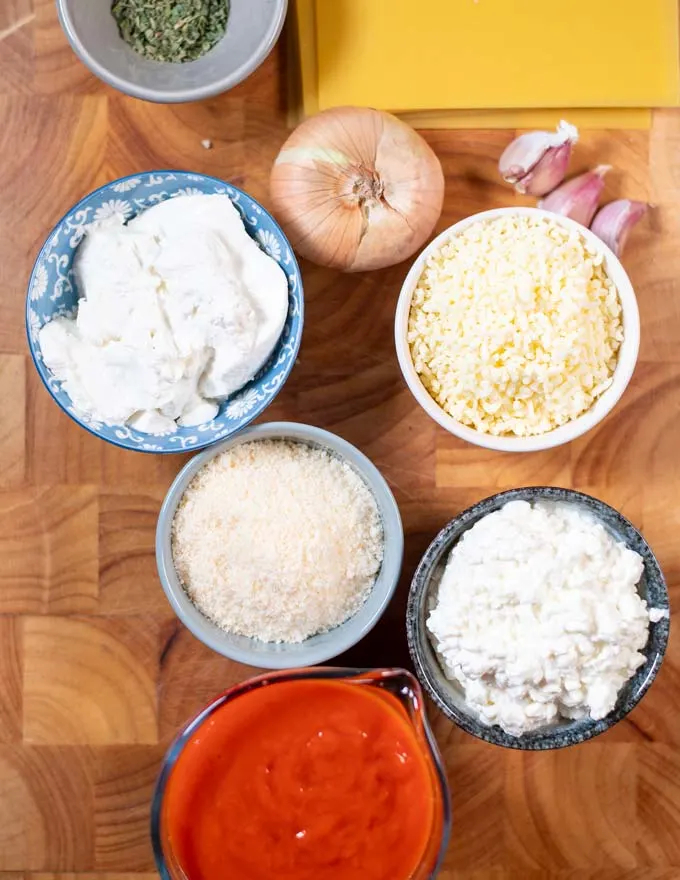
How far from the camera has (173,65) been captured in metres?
1.21

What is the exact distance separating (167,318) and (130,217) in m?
0.15

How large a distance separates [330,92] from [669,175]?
1.48 ft

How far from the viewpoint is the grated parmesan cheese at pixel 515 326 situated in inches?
43.6

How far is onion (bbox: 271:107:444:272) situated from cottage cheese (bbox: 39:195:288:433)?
8 centimetres

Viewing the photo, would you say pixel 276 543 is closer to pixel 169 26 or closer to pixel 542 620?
pixel 542 620

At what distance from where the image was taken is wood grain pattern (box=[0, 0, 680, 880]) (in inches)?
49.3

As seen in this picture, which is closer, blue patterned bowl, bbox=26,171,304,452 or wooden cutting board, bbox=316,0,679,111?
blue patterned bowl, bbox=26,171,304,452

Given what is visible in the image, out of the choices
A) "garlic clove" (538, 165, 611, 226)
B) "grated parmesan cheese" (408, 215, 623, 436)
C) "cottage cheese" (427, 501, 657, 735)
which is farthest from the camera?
"garlic clove" (538, 165, 611, 226)

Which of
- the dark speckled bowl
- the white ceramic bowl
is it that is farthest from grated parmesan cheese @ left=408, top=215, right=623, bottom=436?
the dark speckled bowl

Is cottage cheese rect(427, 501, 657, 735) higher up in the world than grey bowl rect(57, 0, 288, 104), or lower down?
lower down

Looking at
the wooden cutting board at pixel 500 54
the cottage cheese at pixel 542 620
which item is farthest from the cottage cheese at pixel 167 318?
the cottage cheese at pixel 542 620

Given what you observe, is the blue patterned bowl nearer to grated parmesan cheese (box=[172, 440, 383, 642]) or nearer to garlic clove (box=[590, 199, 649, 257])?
grated parmesan cheese (box=[172, 440, 383, 642])

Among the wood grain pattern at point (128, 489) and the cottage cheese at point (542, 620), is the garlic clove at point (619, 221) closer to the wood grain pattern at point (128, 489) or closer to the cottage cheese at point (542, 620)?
the wood grain pattern at point (128, 489)

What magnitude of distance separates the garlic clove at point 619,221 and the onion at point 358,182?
23 centimetres
